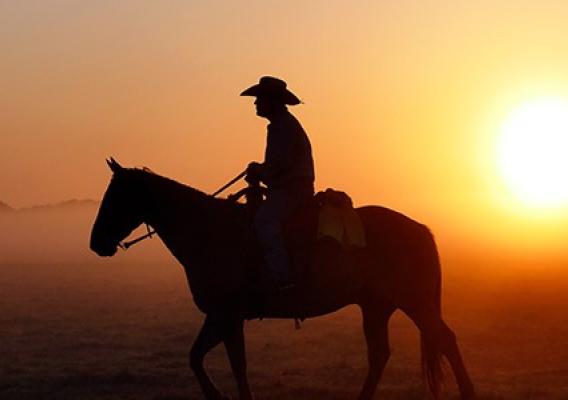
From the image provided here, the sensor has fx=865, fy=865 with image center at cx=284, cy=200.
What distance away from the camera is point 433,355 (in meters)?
11.7

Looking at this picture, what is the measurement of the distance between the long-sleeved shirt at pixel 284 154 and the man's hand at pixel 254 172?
8 centimetres

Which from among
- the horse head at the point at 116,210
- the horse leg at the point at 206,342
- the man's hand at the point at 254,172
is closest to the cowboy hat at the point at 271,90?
the man's hand at the point at 254,172

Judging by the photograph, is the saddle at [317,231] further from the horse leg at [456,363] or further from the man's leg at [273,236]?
the horse leg at [456,363]

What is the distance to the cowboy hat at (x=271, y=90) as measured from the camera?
10852mm

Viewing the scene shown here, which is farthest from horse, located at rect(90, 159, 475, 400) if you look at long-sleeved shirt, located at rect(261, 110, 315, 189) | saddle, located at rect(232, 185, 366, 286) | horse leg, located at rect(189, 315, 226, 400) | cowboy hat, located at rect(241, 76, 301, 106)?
cowboy hat, located at rect(241, 76, 301, 106)

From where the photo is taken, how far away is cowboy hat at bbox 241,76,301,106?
10.9 metres

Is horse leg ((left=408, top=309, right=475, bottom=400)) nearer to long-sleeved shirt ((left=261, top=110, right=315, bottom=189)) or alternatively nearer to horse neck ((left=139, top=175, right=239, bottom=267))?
long-sleeved shirt ((left=261, top=110, right=315, bottom=189))

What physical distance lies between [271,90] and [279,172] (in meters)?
1.05

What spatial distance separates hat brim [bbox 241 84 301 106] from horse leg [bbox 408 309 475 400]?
11.0 feet

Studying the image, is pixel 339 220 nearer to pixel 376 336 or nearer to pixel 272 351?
pixel 376 336

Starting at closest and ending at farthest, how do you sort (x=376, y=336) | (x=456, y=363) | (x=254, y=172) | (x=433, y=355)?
(x=254, y=172), (x=456, y=363), (x=433, y=355), (x=376, y=336)

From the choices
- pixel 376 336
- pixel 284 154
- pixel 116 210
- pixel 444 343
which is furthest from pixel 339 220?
Result: pixel 116 210

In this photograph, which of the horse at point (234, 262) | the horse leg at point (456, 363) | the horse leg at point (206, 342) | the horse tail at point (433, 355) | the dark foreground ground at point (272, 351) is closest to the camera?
the horse leg at point (206, 342)

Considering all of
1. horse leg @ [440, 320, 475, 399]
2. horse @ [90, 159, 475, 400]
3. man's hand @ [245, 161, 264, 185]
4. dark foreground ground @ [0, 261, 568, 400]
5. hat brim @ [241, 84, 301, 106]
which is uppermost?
hat brim @ [241, 84, 301, 106]
